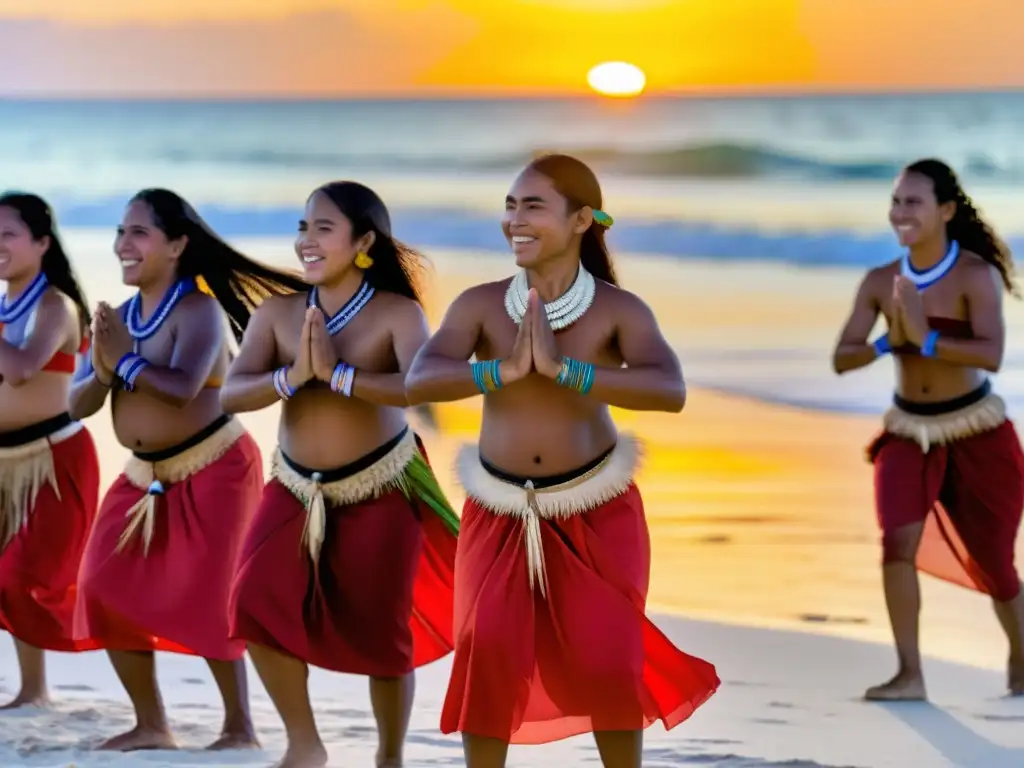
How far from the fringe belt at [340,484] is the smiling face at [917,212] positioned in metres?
1.79

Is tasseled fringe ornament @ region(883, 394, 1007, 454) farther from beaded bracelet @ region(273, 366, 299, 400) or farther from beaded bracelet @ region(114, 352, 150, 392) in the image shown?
beaded bracelet @ region(114, 352, 150, 392)

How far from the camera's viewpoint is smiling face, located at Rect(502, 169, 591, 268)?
3.61 meters

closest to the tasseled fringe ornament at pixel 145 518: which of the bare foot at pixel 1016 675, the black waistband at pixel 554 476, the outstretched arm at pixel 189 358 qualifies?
the outstretched arm at pixel 189 358

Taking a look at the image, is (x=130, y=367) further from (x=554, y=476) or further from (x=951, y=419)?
(x=951, y=419)

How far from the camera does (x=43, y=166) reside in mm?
23156

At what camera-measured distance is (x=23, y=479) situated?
5.07 m

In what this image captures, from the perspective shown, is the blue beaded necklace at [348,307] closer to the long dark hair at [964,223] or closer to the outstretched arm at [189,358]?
the outstretched arm at [189,358]

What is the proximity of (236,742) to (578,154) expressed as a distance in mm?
17743

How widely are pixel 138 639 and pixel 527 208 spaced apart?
5.30 feet

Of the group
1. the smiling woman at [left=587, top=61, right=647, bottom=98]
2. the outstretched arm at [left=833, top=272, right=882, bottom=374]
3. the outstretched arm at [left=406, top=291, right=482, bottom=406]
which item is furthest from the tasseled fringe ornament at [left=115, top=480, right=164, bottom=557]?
the smiling woman at [left=587, top=61, right=647, bottom=98]

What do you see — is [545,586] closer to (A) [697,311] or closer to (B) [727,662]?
(B) [727,662]

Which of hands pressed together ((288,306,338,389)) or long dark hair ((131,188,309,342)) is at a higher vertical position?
long dark hair ((131,188,309,342))

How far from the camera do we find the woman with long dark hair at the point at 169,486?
4.47 m

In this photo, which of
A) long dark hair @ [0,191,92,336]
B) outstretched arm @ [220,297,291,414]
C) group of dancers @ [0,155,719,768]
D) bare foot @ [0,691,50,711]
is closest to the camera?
group of dancers @ [0,155,719,768]
